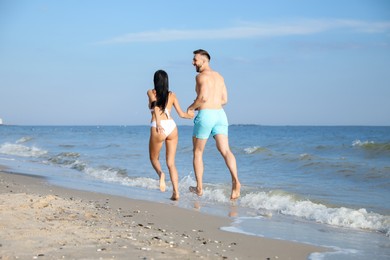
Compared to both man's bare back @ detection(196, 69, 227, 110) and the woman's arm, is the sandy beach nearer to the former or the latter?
the woman's arm

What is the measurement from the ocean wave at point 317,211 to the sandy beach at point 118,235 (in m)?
2.11

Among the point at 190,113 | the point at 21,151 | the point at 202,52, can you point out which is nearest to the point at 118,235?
the point at 190,113

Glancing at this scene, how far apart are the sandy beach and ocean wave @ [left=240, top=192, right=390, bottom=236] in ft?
6.94

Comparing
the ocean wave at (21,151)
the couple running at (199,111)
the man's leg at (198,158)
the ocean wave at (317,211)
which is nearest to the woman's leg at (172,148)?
the couple running at (199,111)

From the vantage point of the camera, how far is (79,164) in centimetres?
2483

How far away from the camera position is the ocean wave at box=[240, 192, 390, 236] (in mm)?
11086

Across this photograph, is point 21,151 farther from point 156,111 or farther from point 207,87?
point 207,87

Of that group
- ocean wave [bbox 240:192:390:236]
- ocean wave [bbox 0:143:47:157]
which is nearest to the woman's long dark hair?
ocean wave [bbox 240:192:390:236]

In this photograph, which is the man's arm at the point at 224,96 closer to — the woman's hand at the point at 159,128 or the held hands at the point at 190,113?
the held hands at the point at 190,113

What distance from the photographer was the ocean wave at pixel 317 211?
1109cm

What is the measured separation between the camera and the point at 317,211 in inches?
484

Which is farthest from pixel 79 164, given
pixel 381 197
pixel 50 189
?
pixel 381 197

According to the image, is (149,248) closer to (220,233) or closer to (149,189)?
(220,233)

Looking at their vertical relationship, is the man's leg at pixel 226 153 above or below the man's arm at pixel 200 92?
below
